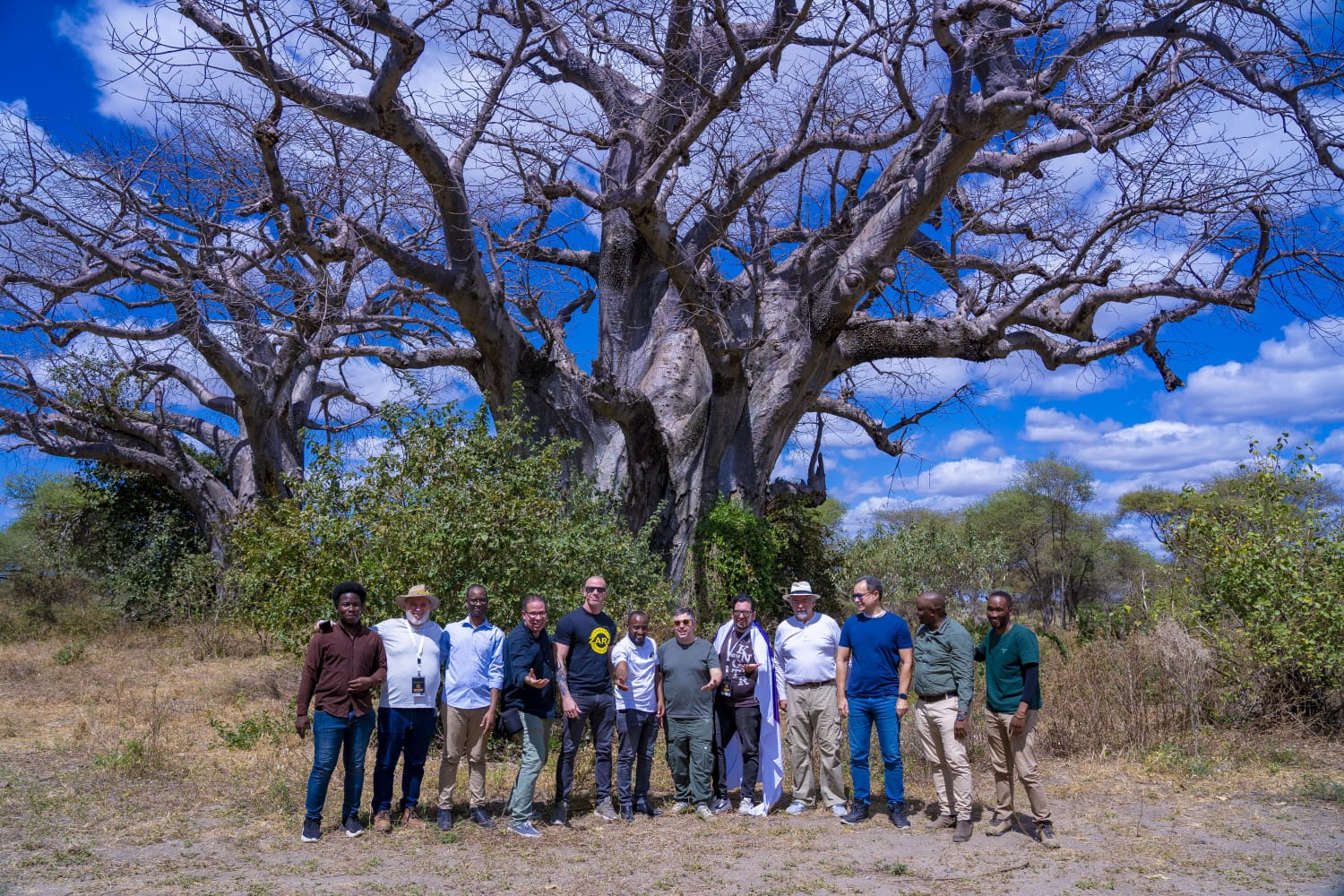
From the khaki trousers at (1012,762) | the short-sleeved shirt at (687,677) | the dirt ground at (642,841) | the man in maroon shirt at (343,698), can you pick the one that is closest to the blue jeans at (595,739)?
the dirt ground at (642,841)

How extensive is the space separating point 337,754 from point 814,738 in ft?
10.5

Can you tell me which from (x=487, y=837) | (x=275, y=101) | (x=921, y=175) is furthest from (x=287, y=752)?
(x=921, y=175)

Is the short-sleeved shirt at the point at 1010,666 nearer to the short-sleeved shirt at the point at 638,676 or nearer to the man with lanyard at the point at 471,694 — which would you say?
the short-sleeved shirt at the point at 638,676

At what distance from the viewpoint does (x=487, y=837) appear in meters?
6.20

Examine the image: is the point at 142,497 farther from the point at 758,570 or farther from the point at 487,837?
the point at 487,837

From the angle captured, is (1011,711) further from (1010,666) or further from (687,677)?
(687,677)

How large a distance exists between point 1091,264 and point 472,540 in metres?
8.21

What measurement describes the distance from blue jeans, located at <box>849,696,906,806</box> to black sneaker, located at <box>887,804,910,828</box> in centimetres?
3

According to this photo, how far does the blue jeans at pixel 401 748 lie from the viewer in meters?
6.37

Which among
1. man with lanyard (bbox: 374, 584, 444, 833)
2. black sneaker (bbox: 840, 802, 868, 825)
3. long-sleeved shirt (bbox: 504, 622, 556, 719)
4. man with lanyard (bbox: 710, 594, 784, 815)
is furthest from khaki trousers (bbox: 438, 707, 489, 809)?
black sneaker (bbox: 840, 802, 868, 825)

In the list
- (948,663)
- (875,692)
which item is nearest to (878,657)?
(875,692)

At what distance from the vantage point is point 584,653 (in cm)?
671

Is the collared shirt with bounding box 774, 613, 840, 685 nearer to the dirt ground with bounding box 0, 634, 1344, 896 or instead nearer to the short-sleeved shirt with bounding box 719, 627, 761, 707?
the short-sleeved shirt with bounding box 719, 627, 761, 707

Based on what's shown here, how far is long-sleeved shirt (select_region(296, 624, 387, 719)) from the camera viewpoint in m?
6.16
